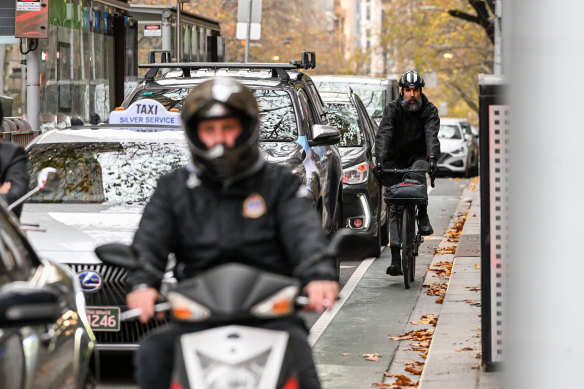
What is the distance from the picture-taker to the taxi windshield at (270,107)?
37.2 feet

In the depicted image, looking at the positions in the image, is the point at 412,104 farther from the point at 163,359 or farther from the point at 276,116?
the point at 163,359

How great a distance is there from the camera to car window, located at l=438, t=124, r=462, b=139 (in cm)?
3669

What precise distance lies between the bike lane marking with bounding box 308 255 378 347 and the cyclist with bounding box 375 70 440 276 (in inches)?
18.3

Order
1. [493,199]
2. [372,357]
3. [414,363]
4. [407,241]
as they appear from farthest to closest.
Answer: [407,241] → [372,357] → [414,363] → [493,199]

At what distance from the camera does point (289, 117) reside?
37.7 feet

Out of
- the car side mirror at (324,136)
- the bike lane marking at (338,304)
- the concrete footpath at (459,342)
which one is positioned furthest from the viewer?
the car side mirror at (324,136)

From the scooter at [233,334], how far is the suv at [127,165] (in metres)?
3.49

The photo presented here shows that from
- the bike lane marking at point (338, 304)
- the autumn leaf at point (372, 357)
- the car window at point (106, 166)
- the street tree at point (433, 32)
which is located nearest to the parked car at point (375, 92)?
the bike lane marking at point (338, 304)

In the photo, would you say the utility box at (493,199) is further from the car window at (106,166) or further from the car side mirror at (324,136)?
the car side mirror at (324,136)

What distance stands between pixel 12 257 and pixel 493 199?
3.24m

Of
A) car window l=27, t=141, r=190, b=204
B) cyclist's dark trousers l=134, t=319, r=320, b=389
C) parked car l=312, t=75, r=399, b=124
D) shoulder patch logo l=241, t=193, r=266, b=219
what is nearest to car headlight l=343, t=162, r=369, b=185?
car window l=27, t=141, r=190, b=204

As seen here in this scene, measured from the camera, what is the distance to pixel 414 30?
5006cm

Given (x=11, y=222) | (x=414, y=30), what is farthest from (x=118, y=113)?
(x=414, y=30)

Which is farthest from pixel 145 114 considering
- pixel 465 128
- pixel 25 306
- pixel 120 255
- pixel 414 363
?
pixel 465 128
